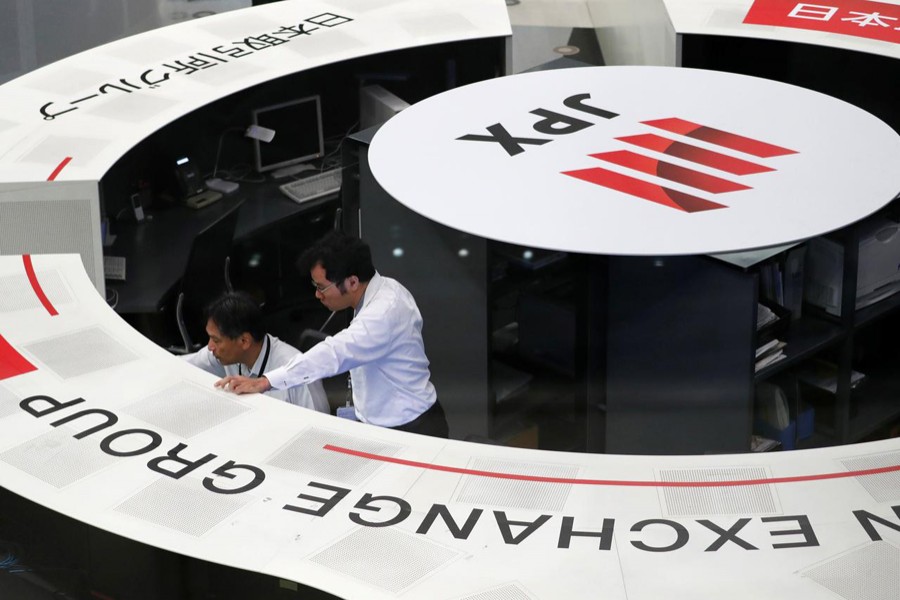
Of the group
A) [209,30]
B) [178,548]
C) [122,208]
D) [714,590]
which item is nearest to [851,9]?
[209,30]

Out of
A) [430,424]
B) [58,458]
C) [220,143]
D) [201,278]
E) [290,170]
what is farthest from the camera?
[290,170]

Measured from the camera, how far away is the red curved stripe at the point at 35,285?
4.29m

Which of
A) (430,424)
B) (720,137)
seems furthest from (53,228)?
(720,137)

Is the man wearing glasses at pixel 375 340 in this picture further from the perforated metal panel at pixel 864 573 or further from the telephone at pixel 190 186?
the telephone at pixel 190 186

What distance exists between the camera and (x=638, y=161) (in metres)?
5.04

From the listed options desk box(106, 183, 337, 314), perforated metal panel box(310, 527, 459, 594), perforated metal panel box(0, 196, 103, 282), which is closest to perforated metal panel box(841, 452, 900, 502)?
perforated metal panel box(310, 527, 459, 594)

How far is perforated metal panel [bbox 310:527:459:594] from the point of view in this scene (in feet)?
9.78

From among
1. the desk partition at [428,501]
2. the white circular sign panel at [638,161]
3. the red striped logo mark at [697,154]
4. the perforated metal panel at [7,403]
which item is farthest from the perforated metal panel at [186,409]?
the red striped logo mark at [697,154]

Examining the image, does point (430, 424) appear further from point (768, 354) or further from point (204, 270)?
point (204, 270)

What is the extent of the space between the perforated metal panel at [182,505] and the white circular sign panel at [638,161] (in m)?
1.69

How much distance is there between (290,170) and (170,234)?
3.12ft

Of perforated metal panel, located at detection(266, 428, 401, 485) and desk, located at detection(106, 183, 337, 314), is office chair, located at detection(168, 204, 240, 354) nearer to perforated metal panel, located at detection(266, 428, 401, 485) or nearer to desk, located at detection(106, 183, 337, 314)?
desk, located at detection(106, 183, 337, 314)

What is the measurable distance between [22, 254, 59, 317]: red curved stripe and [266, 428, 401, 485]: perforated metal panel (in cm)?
125

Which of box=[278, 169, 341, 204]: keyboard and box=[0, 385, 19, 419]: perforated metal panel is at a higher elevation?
box=[0, 385, 19, 419]: perforated metal panel
